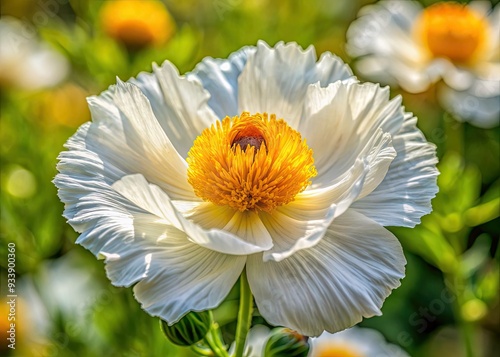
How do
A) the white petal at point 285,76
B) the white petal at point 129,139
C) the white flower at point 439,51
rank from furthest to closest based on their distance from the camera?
the white flower at point 439,51 → the white petal at point 285,76 → the white petal at point 129,139

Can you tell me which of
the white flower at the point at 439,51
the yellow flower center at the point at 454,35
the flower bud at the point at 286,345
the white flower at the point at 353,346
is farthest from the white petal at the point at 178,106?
the yellow flower center at the point at 454,35

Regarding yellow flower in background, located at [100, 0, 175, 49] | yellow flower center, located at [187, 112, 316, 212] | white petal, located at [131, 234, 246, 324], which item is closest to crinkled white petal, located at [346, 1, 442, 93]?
yellow flower in background, located at [100, 0, 175, 49]

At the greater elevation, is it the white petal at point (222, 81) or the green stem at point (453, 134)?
the white petal at point (222, 81)

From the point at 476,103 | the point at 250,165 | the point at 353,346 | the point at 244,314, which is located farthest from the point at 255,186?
the point at 476,103

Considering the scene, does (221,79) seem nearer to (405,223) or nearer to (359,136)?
(359,136)

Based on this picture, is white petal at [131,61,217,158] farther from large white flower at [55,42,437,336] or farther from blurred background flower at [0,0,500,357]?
blurred background flower at [0,0,500,357]

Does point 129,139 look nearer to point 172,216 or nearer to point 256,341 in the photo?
point 172,216

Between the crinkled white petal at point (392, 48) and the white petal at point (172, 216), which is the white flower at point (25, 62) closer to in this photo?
the crinkled white petal at point (392, 48)

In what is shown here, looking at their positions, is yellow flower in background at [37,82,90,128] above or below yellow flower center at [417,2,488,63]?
above
